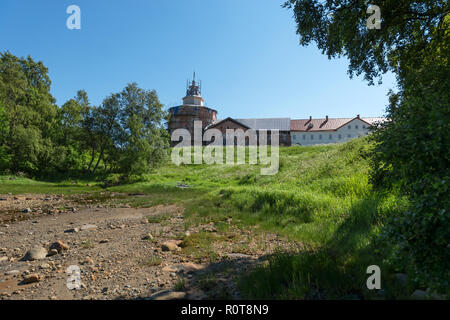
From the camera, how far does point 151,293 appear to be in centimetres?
429

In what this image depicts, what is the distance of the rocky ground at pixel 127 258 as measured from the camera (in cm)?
445

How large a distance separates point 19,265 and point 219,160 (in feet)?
128

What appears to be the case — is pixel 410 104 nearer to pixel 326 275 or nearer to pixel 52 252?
pixel 326 275

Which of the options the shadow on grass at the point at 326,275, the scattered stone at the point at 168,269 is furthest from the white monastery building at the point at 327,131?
the scattered stone at the point at 168,269

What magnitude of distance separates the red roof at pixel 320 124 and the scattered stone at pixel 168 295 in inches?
3066

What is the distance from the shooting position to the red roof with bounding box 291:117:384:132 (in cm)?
7656

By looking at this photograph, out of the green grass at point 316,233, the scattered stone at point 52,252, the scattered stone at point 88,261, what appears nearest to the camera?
the green grass at point 316,233

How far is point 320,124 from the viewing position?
78.5 m

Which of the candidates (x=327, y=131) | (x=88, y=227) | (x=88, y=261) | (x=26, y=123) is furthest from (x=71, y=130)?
(x=327, y=131)

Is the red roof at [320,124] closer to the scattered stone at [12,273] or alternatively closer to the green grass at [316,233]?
the green grass at [316,233]

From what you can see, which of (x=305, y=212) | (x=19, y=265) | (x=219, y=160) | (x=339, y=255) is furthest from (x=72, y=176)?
(x=339, y=255)

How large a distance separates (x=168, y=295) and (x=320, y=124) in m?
83.2

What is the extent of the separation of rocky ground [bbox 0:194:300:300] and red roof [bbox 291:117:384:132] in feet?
241
